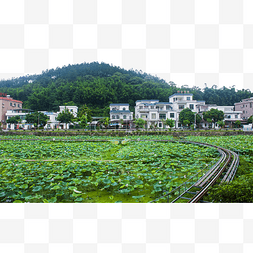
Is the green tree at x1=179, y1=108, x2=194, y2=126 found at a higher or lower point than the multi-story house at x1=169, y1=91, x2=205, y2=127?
lower

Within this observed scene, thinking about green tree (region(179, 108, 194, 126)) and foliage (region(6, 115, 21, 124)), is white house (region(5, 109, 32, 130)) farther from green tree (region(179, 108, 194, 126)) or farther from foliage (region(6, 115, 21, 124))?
green tree (region(179, 108, 194, 126))

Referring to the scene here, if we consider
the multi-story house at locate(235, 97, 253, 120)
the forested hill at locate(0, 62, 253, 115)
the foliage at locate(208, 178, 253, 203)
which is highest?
the forested hill at locate(0, 62, 253, 115)

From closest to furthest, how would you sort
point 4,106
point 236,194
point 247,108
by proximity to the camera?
1. point 236,194
2. point 4,106
3. point 247,108

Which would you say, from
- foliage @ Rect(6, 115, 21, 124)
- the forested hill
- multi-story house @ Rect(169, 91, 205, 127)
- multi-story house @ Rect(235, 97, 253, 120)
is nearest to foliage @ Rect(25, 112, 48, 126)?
foliage @ Rect(6, 115, 21, 124)

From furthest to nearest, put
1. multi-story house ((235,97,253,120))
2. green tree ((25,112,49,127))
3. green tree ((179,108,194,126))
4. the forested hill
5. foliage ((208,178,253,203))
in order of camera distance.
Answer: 1. the forested hill
2. multi-story house ((235,97,253,120))
3. green tree ((179,108,194,126))
4. green tree ((25,112,49,127))
5. foliage ((208,178,253,203))

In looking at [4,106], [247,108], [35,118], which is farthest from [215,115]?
[4,106]

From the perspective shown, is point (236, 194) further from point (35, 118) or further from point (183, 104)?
point (183, 104)

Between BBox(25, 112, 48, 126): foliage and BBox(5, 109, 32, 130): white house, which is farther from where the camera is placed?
BBox(5, 109, 32, 130): white house

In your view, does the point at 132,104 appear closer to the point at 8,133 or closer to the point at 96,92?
the point at 96,92

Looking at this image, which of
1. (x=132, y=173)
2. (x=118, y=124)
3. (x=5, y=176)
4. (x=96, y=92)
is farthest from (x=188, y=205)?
(x=96, y=92)

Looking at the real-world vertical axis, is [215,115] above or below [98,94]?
below

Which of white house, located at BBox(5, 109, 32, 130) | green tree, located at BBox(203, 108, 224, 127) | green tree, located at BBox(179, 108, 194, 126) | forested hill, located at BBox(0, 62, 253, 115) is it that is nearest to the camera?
green tree, located at BBox(179, 108, 194, 126)
